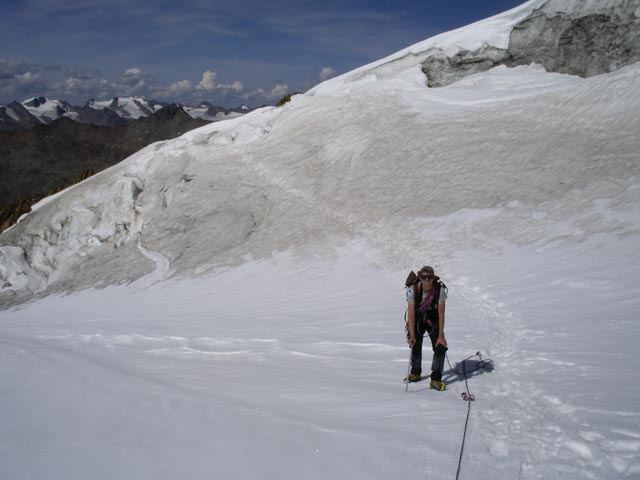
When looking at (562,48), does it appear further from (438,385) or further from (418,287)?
(438,385)

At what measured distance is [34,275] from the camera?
96.8 feet

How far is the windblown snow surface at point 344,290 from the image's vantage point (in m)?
5.43

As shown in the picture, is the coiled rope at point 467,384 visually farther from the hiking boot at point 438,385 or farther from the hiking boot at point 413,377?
the hiking boot at point 413,377

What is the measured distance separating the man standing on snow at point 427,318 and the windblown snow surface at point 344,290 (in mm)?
475

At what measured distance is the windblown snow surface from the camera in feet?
17.8

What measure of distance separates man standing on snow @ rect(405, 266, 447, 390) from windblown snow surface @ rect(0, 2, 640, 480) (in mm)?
475

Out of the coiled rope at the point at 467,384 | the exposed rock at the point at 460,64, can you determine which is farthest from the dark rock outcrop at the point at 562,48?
the coiled rope at the point at 467,384

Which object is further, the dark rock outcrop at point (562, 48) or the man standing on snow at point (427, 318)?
the dark rock outcrop at point (562, 48)

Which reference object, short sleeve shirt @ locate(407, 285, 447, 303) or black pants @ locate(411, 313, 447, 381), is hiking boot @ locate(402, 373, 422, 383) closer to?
black pants @ locate(411, 313, 447, 381)

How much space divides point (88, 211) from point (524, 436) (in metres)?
30.8

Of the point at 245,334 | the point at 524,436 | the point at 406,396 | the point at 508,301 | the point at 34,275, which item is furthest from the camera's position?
the point at 34,275

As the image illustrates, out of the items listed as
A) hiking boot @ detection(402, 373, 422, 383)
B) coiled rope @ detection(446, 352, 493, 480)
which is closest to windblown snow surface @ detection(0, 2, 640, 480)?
coiled rope @ detection(446, 352, 493, 480)

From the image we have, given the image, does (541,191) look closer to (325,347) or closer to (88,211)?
(325,347)

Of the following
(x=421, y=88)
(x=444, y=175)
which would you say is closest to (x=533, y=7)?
(x=421, y=88)
